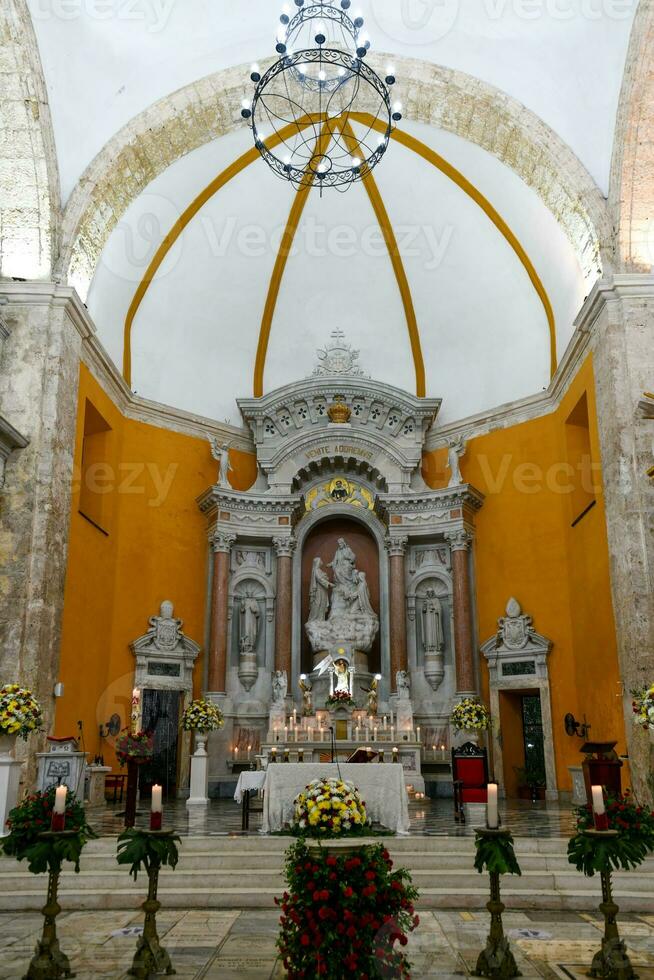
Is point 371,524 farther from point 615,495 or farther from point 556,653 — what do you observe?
point 615,495

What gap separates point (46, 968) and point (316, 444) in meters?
13.2

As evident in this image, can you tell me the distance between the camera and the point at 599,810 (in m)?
4.56

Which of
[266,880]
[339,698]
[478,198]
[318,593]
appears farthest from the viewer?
[318,593]

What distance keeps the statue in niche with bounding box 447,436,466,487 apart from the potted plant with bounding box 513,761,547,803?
5325mm

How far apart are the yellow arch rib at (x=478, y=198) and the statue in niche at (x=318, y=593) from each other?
233 inches

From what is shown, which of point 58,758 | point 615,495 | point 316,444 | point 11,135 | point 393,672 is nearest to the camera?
point 58,758

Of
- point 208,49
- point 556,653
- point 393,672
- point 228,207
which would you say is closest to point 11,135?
point 208,49

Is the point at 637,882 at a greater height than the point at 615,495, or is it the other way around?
the point at 615,495

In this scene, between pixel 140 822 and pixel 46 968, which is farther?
pixel 140 822

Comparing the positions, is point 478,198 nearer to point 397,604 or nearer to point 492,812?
point 397,604

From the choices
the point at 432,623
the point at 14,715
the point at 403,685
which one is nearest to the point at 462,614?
the point at 432,623

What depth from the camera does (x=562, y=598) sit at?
47.8ft

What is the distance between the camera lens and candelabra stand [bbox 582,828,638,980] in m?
4.32

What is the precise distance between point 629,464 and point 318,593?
734 cm
